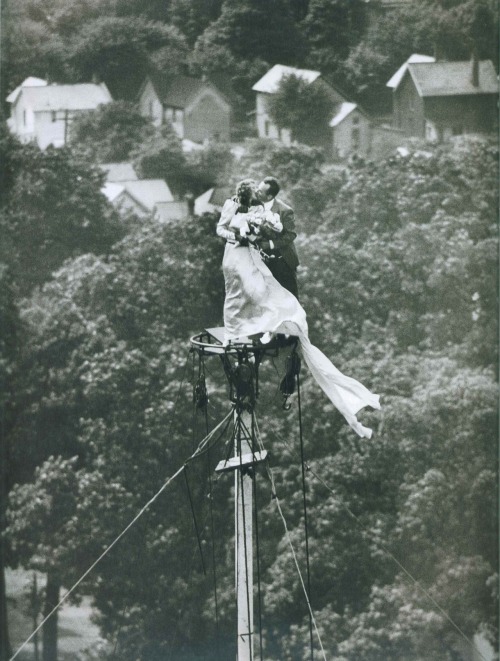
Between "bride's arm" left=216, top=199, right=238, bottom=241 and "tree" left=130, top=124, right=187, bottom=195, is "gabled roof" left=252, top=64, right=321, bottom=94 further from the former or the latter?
"bride's arm" left=216, top=199, right=238, bottom=241

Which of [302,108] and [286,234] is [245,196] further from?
[302,108]

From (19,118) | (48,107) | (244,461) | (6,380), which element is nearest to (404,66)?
(48,107)

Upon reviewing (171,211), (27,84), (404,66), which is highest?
(404,66)

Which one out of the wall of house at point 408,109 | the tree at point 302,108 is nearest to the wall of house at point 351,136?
the tree at point 302,108

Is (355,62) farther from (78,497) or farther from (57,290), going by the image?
(78,497)

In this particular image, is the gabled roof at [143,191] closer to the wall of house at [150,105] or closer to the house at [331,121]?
the wall of house at [150,105]

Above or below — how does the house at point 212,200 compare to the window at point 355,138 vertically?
below
